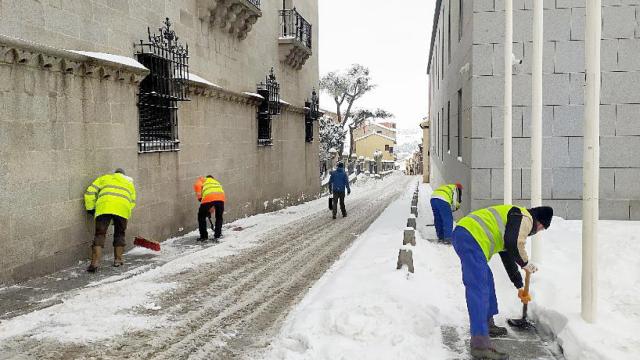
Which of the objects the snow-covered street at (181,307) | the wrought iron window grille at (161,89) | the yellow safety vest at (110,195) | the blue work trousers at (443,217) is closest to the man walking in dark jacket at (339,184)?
the snow-covered street at (181,307)

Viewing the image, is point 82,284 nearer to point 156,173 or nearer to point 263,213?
point 156,173

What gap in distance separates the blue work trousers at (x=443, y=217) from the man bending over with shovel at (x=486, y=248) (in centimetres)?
516

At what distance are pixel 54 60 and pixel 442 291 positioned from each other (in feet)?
20.3

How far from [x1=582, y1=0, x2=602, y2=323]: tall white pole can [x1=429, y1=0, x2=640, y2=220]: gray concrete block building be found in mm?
4551

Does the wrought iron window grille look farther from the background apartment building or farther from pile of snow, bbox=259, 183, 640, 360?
the background apartment building

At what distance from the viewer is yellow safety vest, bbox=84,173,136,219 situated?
7895 mm

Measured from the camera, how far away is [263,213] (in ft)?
54.5

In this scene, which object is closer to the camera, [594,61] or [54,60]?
[594,61]

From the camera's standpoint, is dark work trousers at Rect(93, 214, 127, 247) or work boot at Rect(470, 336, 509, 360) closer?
work boot at Rect(470, 336, 509, 360)

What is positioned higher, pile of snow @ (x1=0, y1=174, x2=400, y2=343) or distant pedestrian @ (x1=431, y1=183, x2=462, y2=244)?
distant pedestrian @ (x1=431, y1=183, x2=462, y2=244)

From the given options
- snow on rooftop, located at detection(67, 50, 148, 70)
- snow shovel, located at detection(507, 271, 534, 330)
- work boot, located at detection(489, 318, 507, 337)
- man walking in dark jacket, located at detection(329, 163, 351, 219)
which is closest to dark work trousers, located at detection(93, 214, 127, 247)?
snow on rooftop, located at detection(67, 50, 148, 70)

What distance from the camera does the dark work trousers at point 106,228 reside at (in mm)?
7805

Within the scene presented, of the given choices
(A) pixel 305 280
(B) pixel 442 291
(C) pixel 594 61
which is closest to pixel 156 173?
(A) pixel 305 280

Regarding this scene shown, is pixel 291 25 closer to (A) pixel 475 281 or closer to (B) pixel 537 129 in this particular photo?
(B) pixel 537 129
